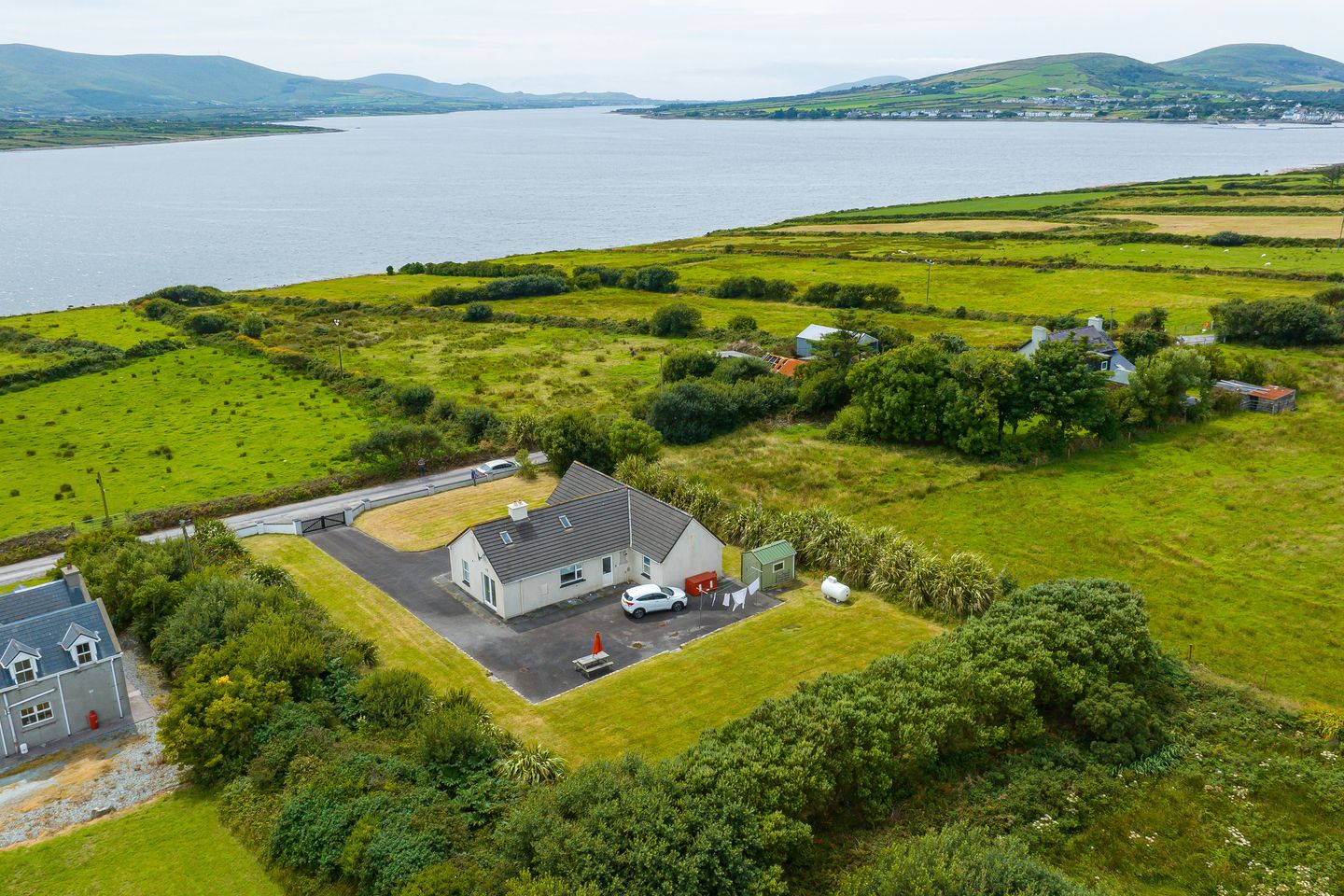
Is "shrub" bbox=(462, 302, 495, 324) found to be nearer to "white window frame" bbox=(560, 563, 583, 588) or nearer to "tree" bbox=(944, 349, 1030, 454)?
"tree" bbox=(944, 349, 1030, 454)

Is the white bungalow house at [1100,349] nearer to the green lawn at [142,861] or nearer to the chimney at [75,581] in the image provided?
the green lawn at [142,861]

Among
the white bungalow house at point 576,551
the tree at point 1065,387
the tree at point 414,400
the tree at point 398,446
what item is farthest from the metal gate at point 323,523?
the tree at point 1065,387

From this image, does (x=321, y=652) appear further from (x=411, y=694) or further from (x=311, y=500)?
(x=311, y=500)

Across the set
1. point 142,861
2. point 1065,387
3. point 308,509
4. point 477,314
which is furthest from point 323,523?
point 477,314

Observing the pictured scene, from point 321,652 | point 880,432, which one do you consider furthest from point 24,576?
point 880,432

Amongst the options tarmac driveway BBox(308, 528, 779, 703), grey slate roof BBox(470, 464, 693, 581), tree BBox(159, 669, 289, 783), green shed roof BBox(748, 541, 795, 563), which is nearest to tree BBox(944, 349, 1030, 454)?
green shed roof BBox(748, 541, 795, 563)

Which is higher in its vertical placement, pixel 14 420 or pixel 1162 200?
pixel 1162 200

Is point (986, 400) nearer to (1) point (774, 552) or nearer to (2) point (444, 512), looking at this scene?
(1) point (774, 552)
